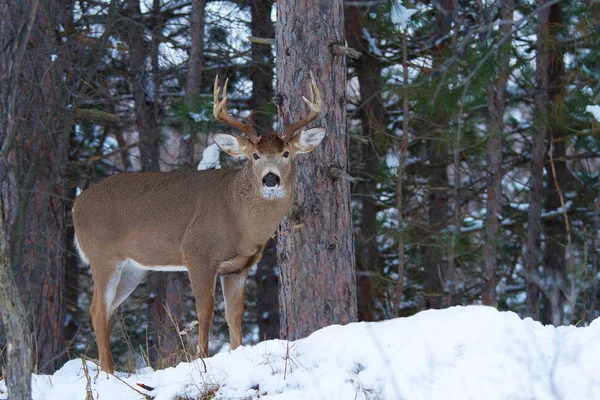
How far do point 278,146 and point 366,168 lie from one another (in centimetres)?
610

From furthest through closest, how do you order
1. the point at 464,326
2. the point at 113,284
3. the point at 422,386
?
the point at 113,284 < the point at 464,326 < the point at 422,386

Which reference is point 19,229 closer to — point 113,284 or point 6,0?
point 113,284

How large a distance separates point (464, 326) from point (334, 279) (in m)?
2.05

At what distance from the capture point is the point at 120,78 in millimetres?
11711

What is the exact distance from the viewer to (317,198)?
268 inches

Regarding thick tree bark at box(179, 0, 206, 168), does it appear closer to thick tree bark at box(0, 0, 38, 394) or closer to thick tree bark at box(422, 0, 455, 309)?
thick tree bark at box(422, 0, 455, 309)

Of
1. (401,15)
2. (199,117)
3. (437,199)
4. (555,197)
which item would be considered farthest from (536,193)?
(199,117)

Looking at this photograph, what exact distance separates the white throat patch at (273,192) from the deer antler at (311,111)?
443 millimetres

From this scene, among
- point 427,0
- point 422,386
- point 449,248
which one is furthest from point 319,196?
point 427,0

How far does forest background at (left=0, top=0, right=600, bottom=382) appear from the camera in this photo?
31.0 ft

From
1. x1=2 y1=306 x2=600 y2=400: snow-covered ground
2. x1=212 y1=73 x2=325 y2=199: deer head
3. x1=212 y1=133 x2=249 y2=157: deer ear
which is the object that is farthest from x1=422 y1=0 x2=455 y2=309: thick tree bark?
x1=2 y1=306 x2=600 y2=400: snow-covered ground

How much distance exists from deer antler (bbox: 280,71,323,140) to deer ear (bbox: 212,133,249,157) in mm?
505

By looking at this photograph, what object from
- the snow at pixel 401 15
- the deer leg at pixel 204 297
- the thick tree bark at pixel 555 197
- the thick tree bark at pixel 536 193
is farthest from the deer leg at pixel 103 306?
the thick tree bark at pixel 555 197

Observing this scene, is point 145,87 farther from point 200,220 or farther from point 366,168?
point 200,220
